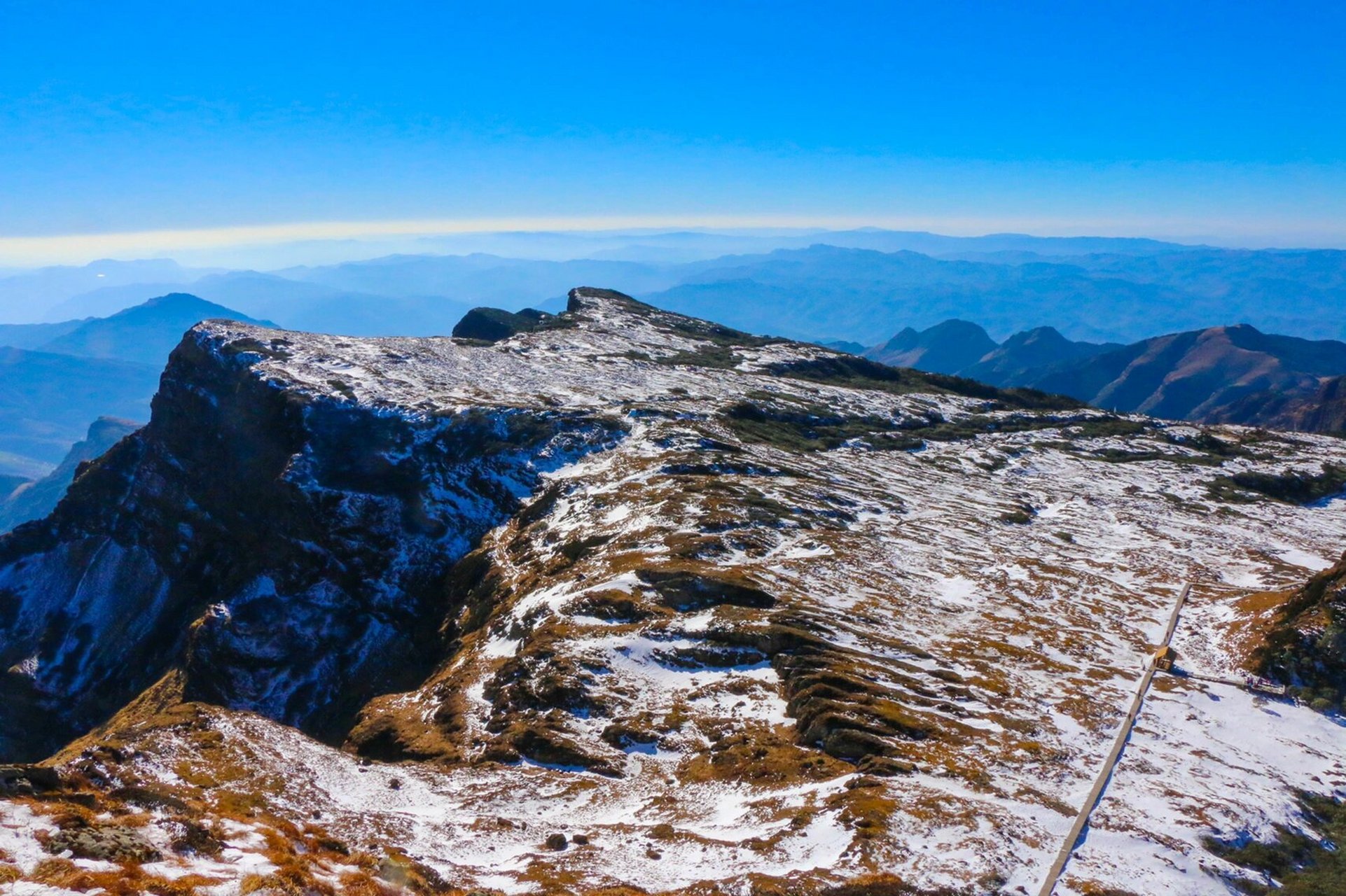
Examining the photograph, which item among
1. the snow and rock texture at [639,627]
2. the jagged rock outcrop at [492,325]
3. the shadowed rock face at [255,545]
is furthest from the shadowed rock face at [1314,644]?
the jagged rock outcrop at [492,325]

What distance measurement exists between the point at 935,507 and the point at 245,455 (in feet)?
270

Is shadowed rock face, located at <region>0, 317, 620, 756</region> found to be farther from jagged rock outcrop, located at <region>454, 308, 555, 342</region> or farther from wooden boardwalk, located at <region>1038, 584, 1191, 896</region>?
jagged rock outcrop, located at <region>454, 308, 555, 342</region>

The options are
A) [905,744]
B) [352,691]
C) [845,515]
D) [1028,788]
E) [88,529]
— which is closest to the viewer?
[1028,788]

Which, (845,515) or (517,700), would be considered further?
(845,515)

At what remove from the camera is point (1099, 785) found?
28641 mm

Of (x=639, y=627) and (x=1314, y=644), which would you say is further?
(x=639, y=627)

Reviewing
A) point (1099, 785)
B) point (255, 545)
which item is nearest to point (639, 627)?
point (1099, 785)

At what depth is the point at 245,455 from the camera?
293 ft

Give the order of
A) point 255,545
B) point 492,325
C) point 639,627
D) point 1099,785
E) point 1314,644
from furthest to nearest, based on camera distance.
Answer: point 492,325
point 255,545
point 639,627
point 1314,644
point 1099,785

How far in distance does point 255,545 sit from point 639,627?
55.9 metres

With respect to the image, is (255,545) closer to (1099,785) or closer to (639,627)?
(639,627)

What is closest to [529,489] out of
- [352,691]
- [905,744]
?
[352,691]

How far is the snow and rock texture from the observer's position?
25.0 m

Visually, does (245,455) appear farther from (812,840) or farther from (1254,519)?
(1254,519)
